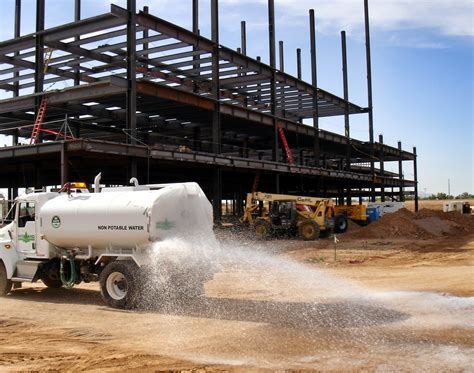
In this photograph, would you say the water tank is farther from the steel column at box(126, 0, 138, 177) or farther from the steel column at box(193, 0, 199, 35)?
the steel column at box(193, 0, 199, 35)

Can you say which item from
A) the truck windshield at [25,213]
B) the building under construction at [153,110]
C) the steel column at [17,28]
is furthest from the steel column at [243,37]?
the truck windshield at [25,213]

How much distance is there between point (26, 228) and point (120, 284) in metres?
3.27

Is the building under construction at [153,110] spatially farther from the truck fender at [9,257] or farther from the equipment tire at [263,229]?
the truck fender at [9,257]

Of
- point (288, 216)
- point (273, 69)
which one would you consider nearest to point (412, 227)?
point (288, 216)

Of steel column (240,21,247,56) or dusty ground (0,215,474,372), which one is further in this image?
steel column (240,21,247,56)

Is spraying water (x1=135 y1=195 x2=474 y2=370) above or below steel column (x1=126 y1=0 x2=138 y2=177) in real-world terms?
below

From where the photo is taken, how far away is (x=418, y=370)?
6.43 meters

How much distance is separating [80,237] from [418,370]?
317 inches

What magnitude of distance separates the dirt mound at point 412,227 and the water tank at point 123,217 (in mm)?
20565

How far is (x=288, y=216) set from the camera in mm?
29281

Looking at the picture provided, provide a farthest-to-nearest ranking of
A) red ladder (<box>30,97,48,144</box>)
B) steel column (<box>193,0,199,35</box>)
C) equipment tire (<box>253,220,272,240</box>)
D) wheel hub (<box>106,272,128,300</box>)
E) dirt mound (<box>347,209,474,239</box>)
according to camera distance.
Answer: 1. steel column (<box>193,0,199,35</box>)
2. dirt mound (<box>347,209,474,239</box>)
3. equipment tire (<box>253,220,272,240</box>)
4. red ladder (<box>30,97,48,144</box>)
5. wheel hub (<box>106,272,128,300</box>)

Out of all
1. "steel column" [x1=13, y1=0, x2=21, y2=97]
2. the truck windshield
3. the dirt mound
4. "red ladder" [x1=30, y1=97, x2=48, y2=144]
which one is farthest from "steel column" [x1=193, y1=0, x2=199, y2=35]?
the truck windshield

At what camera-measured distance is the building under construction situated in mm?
26891

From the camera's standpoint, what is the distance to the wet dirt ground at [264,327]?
7.02 m
